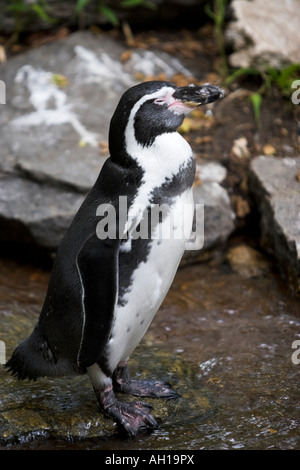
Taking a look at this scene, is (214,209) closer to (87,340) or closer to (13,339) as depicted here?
(13,339)

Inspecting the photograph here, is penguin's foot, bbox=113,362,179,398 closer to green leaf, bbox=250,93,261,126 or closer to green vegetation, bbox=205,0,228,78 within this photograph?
green leaf, bbox=250,93,261,126

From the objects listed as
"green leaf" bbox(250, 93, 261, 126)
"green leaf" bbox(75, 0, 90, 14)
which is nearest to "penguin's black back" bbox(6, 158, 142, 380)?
"green leaf" bbox(250, 93, 261, 126)

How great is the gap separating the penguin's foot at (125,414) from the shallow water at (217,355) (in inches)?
1.7

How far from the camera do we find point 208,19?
→ 614cm

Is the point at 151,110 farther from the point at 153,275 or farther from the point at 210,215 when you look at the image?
the point at 210,215

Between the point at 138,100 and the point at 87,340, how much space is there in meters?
0.89

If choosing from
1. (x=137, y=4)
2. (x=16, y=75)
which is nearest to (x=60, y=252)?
(x=16, y=75)

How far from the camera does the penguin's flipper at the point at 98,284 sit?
2500 millimetres

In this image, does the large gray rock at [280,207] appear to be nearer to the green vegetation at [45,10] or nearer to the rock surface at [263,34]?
the rock surface at [263,34]

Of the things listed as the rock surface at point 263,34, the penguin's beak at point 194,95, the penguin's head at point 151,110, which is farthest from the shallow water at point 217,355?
the rock surface at point 263,34

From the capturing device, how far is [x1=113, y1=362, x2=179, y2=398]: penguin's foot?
3.01 metres

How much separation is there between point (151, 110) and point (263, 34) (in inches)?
124

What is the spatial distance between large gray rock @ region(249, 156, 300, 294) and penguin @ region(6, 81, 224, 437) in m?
1.37

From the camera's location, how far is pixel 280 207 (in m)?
4.16
